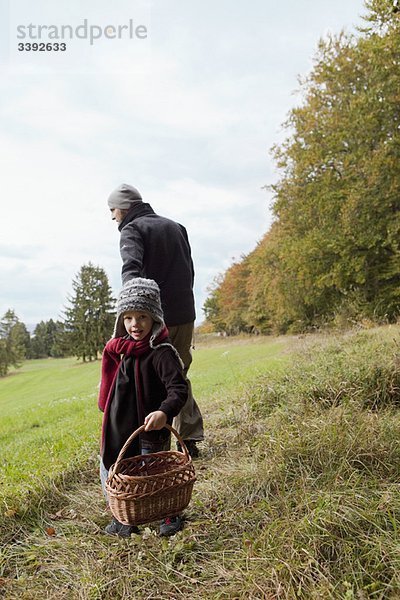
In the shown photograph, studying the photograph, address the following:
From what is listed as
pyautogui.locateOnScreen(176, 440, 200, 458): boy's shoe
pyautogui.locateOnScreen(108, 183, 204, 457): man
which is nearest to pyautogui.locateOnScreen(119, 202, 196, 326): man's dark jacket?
pyautogui.locateOnScreen(108, 183, 204, 457): man

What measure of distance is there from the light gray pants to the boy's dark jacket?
884mm

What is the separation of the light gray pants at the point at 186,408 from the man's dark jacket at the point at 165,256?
92 millimetres

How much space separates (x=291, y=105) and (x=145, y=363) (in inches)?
722

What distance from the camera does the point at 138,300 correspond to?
2.82 metres

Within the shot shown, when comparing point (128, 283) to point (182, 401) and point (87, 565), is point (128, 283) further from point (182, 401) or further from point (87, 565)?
point (87, 565)

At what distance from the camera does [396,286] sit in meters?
17.3

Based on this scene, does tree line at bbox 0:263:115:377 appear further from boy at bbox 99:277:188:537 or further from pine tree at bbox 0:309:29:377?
boy at bbox 99:277:188:537

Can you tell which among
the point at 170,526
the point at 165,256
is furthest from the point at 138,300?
the point at 170,526

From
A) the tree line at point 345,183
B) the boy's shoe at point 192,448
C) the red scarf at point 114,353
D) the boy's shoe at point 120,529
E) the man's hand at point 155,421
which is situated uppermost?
the tree line at point 345,183

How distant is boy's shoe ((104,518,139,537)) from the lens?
2846 mm

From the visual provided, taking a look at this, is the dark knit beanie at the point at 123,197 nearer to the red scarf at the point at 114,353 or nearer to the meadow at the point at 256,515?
the red scarf at the point at 114,353

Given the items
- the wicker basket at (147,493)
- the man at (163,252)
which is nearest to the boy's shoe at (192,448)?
the man at (163,252)

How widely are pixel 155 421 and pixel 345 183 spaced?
15.6 m

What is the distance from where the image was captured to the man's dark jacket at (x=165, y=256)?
3.60 meters
